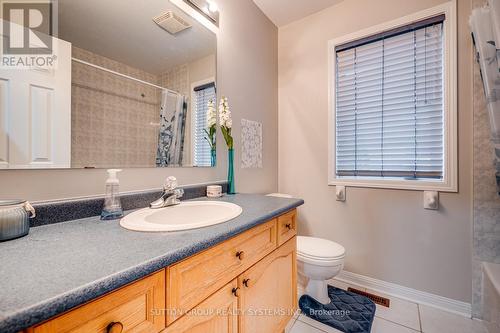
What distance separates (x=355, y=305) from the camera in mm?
1586

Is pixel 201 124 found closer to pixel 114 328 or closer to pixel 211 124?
pixel 211 124

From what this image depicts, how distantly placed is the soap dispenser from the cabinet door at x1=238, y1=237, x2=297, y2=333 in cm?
55

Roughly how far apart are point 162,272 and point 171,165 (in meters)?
0.78

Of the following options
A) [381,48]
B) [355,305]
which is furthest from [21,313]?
[381,48]

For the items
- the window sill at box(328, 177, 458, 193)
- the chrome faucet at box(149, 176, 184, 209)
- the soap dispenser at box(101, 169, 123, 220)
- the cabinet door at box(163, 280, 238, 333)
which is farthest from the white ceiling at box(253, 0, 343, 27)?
the cabinet door at box(163, 280, 238, 333)

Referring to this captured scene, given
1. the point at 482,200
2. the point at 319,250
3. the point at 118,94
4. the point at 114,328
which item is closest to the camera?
the point at 114,328

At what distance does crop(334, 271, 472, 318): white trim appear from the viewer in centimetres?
148

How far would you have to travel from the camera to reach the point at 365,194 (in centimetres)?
181

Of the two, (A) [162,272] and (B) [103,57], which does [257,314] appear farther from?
(B) [103,57]

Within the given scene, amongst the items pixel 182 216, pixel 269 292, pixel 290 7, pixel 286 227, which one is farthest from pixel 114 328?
pixel 290 7

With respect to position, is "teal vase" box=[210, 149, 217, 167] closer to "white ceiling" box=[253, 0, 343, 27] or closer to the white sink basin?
the white sink basin

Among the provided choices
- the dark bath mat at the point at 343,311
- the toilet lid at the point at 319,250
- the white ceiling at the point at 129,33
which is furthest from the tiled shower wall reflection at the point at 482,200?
the white ceiling at the point at 129,33

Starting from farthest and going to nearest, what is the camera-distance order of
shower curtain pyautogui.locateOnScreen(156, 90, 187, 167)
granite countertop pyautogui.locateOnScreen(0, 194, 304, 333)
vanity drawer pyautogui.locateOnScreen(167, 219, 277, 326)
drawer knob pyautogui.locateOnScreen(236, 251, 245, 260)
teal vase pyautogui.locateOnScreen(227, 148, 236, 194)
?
1. teal vase pyautogui.locateOnScreen(227, 148, 236, 194)
2. shower curtain pyautogui.locateOnScreen(156, 90, 187, 167)
3. drawer knob pyautogui.locateOnScreen(236, 251, 245, 260)
4. vanity drawer pyautogui.locateOnScreen(167, 219, 277, 326)
5. granite countertop pyautogui.locateOnScreen(0, 194, 304, 333)

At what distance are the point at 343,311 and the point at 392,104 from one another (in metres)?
1.60
